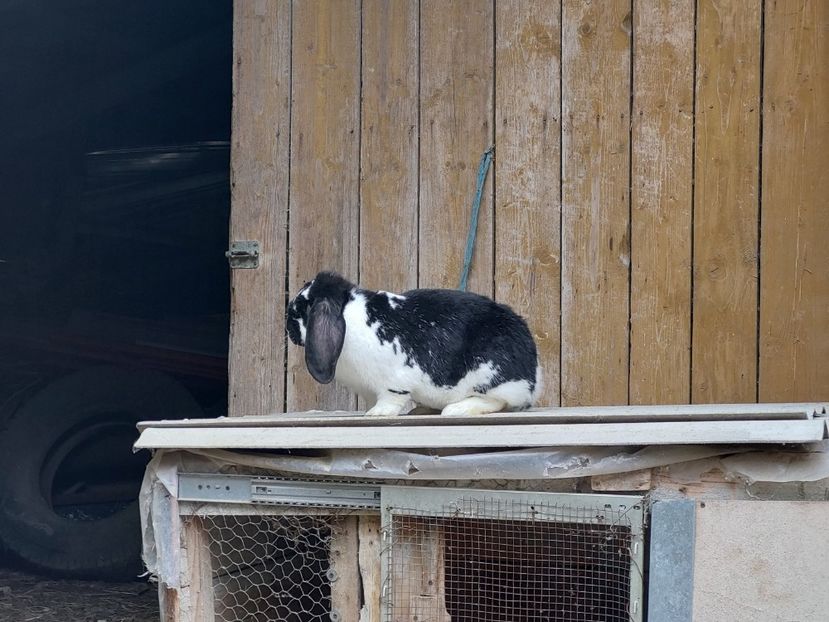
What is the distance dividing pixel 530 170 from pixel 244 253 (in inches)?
33.7

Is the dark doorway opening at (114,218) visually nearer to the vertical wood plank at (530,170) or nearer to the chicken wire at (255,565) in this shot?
the chicken wire at (255,565)

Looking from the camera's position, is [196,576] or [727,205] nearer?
[196,576]

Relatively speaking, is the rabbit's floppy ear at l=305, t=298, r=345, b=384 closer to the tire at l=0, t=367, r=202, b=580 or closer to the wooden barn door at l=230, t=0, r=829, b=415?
the wooden barn door at l=230, t=0, r=829, b=415

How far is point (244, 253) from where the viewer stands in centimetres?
275

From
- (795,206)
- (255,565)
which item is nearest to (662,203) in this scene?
(795,206)

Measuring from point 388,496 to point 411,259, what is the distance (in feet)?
3.29

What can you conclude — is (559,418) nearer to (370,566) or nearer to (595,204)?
(370,566)

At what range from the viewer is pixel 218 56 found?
3.99 m

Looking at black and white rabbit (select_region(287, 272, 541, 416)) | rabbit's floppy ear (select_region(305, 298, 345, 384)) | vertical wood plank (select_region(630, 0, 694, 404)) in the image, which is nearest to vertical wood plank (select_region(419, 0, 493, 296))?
vertical wood plank (select_region(630, 0, 694, 404))

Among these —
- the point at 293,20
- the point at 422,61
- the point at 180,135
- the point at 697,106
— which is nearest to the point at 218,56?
the point at 180,135

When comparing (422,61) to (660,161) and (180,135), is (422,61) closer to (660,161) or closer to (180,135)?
(660,161)

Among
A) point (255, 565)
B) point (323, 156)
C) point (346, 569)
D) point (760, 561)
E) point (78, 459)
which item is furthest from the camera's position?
point (78, 459)

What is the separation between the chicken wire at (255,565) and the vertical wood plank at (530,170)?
0.79m

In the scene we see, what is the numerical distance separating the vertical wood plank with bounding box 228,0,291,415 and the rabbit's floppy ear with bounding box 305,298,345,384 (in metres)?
0.77
